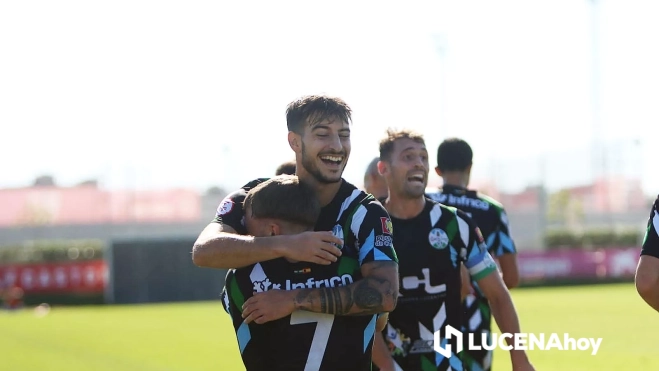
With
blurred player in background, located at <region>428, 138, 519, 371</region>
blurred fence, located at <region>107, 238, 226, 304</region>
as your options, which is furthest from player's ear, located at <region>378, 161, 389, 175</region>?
blurred fence, located at <region>107, 238, 226, 304</region>

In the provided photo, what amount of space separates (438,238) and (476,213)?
1.62 m

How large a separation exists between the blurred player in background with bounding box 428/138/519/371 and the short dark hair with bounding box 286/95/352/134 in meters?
3.37

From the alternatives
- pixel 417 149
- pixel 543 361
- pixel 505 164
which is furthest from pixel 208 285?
pixel 417 149

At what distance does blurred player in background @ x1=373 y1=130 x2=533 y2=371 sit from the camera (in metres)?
6.46

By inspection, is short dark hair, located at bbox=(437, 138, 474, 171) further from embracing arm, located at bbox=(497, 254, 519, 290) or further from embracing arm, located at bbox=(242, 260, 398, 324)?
embracing arm, located at bbox=(242, 260, 398, 324)

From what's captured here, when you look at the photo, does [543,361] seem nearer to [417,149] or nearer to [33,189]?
[417,149]

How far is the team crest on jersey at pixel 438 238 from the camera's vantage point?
646 cm

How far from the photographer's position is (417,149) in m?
6.50

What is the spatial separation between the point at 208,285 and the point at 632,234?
19.0 metres

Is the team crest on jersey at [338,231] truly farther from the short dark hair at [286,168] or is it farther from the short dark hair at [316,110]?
the short dark hair at [286,168]

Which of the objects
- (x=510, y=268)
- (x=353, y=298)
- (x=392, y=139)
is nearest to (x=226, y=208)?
(x=353, y=298)

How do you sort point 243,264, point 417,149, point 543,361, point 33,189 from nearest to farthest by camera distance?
point 243,264 → point 417,149 → point 543,361 → point 33,189

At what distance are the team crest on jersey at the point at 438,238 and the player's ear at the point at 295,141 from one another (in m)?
1.95

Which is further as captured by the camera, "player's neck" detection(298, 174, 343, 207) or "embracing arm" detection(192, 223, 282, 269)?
"player's neck" detection(298, 174, 343, 207)
